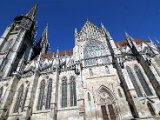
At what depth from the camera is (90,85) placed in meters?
19.1

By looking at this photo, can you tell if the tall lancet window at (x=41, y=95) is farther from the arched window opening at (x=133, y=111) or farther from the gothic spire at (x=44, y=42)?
the gothic spire at (x=44, y=42)

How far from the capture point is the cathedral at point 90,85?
53.9ft

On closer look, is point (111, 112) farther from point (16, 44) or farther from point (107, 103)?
point (16, 44)

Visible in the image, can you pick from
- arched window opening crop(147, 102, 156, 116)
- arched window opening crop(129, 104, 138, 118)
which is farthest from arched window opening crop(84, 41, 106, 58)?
arched window opening crop(147, 102, 156, 116)

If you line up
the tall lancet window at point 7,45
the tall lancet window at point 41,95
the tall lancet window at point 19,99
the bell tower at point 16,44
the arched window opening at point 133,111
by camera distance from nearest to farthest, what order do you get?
the arched window opening at point 133,111, the tall lancet window at point 41,95, the tall lancet window at point 19,99, the bell tower at point 16,44, the tall lancet window at point 7,45

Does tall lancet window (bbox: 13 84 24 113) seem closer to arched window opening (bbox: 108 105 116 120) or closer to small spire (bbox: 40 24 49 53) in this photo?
arched window opening (bbox: 108 105 116 120)

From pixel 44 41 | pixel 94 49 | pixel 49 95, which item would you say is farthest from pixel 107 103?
pixel 44 41

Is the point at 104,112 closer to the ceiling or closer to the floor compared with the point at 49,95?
closer to the floor

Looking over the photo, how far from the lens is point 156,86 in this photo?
16.8 m

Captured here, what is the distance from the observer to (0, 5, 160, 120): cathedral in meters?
16.4

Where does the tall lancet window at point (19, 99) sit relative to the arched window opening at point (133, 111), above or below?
above

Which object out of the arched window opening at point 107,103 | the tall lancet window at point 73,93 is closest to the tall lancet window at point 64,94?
the tall lancet window at point 73,93

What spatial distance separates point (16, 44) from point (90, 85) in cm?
1828

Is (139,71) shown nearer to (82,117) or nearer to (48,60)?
(82,117)
